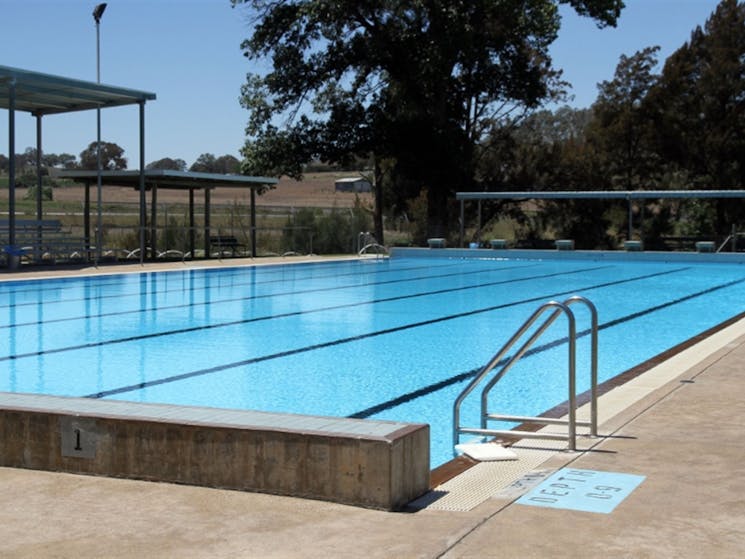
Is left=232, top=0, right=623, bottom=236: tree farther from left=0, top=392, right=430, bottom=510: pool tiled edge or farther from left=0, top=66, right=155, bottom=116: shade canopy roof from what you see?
left=0, top=392, right=430, bottom=510: pool tiled edge

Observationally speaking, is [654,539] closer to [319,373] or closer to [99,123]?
[319,373]

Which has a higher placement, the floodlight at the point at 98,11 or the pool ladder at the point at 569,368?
the floodlight at the point at 98,11

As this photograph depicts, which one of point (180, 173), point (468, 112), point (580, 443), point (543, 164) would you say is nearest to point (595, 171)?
point (543, 164)

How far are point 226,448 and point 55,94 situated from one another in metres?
19.1

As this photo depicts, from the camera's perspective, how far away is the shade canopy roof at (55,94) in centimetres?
1908

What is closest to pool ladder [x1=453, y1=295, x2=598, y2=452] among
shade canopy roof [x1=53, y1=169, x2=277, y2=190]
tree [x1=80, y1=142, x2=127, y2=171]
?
shade canopy roof [x1=53, y1=169, x2=277, y2=190]

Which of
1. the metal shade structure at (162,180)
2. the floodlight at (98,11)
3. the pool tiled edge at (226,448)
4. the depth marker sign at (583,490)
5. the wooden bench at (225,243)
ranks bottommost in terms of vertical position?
the depth marker sign at (583,490)

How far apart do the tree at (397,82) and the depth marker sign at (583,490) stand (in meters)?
27.7

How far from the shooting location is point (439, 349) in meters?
10.6

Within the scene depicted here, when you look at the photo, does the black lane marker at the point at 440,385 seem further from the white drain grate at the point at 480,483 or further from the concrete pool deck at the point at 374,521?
the concrete pool deck at the point at 374,521

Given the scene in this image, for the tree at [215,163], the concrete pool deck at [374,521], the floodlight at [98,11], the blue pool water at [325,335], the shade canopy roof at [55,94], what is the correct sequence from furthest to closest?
1. the tree at [215,163]
2. the floodlight at [98,11]
3. the shade canopy roof at [55,94]
4. the blue pool water at [325,335]
5. the concrete pool deck at [374,521]

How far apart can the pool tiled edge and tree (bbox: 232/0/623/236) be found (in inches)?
1088

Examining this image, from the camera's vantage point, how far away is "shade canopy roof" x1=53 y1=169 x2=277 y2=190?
2322 centimetres

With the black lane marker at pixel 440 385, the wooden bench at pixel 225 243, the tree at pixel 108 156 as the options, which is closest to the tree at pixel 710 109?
the wooden bench at pixel 225 243
